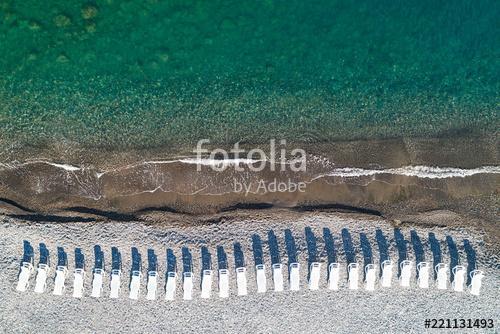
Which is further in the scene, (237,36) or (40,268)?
(237,36)

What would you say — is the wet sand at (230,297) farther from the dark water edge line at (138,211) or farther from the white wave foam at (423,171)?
the white wave foam at (423,171)

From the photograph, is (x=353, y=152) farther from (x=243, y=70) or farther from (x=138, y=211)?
(x=138, y=211)

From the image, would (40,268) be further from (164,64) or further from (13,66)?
(164,64)

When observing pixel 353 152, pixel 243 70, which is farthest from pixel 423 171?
pixel 243 70

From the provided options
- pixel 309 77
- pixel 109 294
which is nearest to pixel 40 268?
pixel 109 294

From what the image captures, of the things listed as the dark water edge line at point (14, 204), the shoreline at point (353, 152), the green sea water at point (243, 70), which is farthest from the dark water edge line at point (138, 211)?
the green sea water at point (243, 70)

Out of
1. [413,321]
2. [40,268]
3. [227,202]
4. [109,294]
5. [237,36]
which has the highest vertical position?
[237,36]

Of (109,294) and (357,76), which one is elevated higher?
(357,76)
